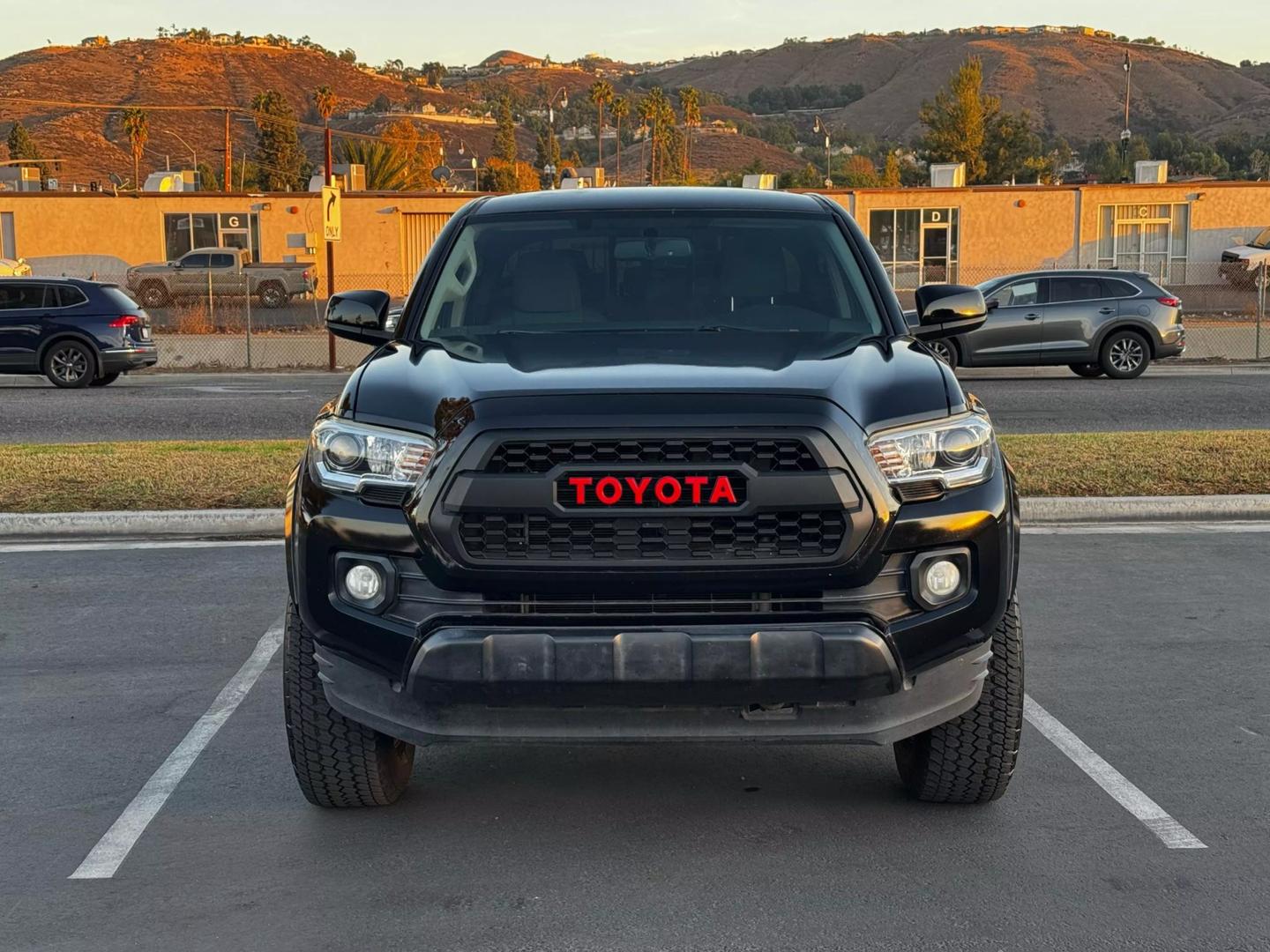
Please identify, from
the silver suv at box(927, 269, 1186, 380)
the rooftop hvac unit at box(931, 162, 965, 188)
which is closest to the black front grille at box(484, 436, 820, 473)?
the silver suv at box(927, 269, 1186, 380)

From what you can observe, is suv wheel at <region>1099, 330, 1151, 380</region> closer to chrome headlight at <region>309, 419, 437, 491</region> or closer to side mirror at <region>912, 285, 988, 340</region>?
side mirror at <region>912, 285, 988, 340</region>

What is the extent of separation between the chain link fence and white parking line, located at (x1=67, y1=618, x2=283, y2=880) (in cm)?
1603

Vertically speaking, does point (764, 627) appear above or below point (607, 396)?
below

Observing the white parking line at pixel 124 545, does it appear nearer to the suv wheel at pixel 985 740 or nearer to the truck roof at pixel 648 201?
the truck roof at pixel 648 201

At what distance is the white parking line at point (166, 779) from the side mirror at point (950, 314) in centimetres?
297

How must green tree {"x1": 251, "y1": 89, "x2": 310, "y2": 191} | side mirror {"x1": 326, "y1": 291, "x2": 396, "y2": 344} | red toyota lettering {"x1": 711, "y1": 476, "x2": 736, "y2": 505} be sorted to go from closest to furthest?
red toyota lettering {"x1": 711, "y1": 476, "x2": 736, "y2": 505}, side mirror {"x1": 326, "y1": 291, "x2": 396, "y2": 344}, green tree {"x1": 251, "y1": 89, "x2": 310, "y2": 191}

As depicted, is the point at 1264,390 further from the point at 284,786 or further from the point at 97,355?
the point at 284,786

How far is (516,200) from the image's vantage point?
6.05 m

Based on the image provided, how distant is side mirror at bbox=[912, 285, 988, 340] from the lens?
18.6 ft

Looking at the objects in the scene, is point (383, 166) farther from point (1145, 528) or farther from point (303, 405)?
point (1145, 528)

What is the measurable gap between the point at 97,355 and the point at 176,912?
63.8 ft

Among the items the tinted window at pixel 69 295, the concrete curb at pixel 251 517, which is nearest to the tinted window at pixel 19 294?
the tinted window at pixel 69 295

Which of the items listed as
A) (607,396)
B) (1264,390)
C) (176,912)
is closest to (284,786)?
(176,912)

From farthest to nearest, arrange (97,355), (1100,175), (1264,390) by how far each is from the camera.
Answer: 1. (1100,175)
2. (97,355)
3. (1264,390)
